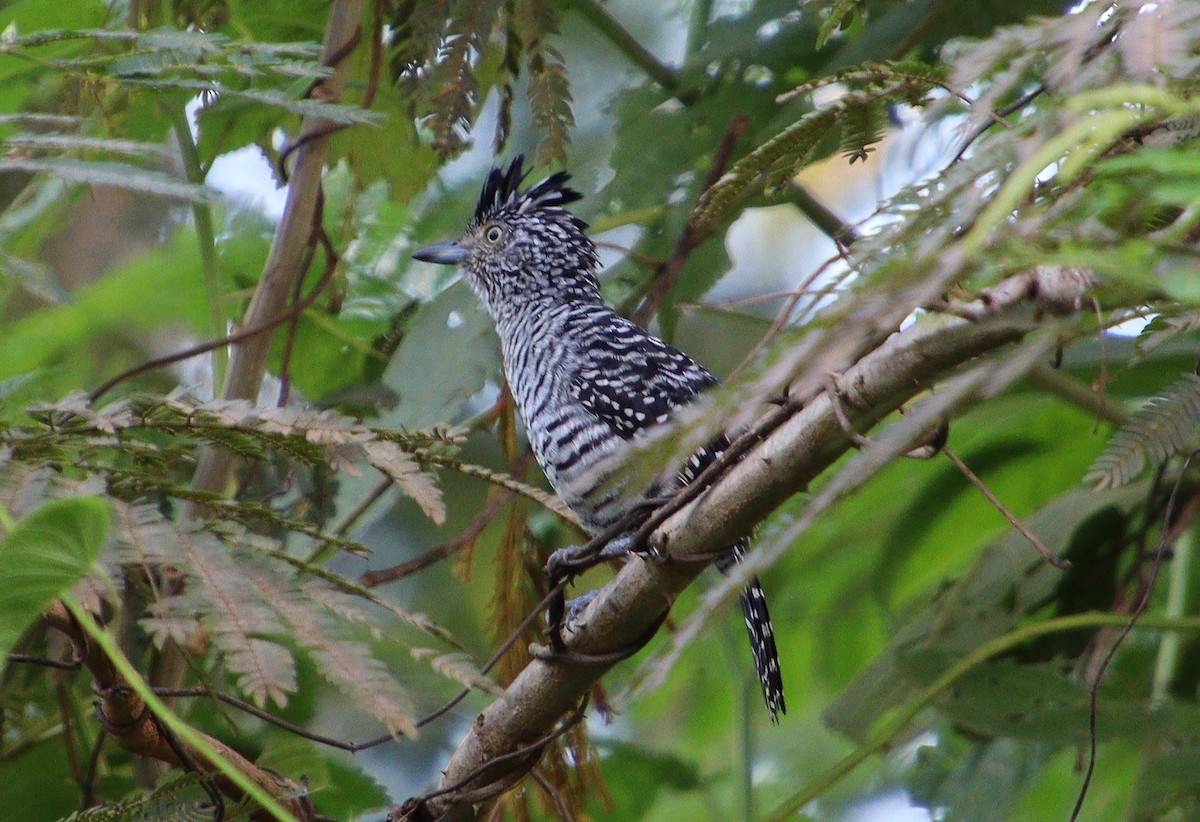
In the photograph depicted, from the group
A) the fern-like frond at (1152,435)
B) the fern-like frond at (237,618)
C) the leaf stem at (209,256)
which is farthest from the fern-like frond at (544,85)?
the fern-like frond at (1152,435)

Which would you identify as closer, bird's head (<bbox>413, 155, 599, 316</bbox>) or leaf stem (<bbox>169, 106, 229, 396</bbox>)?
leaf stem (<bbox>169, 106, 229, 396</bbox>)

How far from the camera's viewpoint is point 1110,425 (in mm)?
3227

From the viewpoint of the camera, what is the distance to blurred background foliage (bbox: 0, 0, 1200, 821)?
3.49ft

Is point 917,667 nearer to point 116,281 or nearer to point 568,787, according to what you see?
point 568,787

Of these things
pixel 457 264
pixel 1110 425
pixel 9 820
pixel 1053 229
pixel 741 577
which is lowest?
pixel 1110 425

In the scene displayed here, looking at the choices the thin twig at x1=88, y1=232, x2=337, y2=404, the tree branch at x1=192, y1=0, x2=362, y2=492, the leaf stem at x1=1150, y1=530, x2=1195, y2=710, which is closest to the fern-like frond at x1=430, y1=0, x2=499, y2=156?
the tree branch at x1=192, y1=0, x2=362, y2=492

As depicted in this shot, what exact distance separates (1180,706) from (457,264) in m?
2.19

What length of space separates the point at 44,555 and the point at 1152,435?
112 centimetres

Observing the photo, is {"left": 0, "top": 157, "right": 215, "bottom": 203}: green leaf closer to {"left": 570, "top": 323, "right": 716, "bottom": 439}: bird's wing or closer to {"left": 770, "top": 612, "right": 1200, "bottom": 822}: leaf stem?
{"left": 570, "top": 323, "right": 716, "bottom": 439}: bird's wing

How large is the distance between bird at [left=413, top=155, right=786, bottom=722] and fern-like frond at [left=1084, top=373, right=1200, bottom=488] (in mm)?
1109

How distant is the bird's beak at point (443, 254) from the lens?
3.38m

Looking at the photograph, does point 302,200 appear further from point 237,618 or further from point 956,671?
point 956,671

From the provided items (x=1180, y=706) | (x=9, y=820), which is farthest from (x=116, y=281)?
(x=1180, y=706)

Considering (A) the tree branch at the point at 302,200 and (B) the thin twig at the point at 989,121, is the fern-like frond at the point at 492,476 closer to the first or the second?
(B) the thin twig at the point at 989,121
